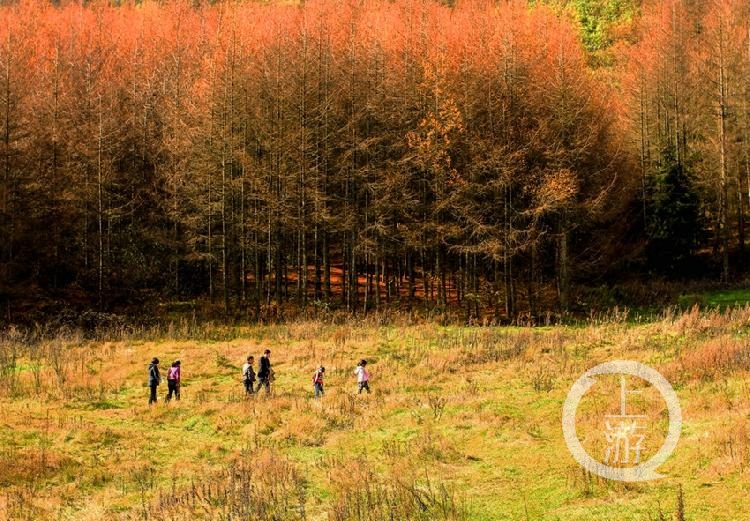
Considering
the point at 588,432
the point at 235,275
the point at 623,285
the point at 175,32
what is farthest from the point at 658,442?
the point at 175,32

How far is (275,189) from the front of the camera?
120ft

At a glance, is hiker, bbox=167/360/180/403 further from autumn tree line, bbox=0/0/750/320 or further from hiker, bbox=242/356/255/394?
autumn tree line, bbox=0/0/750/320

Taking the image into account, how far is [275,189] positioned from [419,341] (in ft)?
48.8

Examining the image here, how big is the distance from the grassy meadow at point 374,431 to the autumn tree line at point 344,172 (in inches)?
422

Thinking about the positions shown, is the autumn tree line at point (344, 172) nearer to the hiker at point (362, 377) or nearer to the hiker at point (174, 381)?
the hiker at point (174, 381)

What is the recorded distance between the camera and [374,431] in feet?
50.0

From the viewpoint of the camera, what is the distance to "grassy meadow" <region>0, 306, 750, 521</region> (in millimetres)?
10398

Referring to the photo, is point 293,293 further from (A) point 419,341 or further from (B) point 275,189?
(A) point 419,341

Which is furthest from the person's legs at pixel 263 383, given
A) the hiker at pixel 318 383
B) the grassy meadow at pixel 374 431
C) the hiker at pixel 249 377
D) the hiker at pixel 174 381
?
the hiker at pixel 174 381

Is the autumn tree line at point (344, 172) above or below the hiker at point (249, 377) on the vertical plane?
above

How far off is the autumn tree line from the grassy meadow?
1072 cm

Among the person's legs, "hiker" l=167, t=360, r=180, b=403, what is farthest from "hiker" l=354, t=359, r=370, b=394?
"hiker" l=167, t=360, r=180, b=403

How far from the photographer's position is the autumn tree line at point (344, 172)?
3469 centimetres

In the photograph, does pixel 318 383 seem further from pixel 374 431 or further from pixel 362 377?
pixel 374 431
